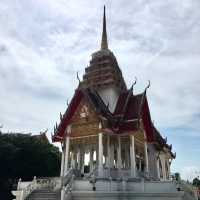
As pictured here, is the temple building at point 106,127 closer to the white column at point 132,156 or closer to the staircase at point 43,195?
the white column at point 132,156

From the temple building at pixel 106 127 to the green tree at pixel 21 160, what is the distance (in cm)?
906

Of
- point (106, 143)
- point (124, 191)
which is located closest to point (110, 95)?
point (106, 143)

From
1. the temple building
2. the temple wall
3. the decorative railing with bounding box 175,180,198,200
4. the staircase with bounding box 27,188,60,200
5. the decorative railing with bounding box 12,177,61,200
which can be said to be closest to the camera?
Answer: the decorative railing with bounding box 175,180,198,200

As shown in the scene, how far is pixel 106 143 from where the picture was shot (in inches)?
768

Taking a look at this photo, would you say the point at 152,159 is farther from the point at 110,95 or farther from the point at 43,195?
the point at 43,195

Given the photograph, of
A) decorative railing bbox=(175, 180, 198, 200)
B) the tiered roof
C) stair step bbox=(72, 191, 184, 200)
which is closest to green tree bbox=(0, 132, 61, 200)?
the tiered roof

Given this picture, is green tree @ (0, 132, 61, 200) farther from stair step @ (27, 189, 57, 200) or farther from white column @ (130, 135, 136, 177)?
white column @ (130, 135, 136, 177)

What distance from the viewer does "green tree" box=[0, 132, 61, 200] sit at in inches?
1069

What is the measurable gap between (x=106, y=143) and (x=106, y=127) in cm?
204

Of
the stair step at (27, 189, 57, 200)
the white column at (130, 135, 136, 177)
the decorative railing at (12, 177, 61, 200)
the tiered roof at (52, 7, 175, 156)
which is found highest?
the tiered roof at (52, 7, 175, 156)

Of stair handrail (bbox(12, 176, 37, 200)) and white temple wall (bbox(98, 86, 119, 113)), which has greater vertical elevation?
white temple wall (bbox(98, 86, 119, 113))

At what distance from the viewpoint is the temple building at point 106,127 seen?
18156 millimetres

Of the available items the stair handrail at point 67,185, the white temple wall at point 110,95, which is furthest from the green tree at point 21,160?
the stair handrail at point 67,185

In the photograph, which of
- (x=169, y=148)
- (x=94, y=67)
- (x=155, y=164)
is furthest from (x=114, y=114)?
(x=169, y=148)
